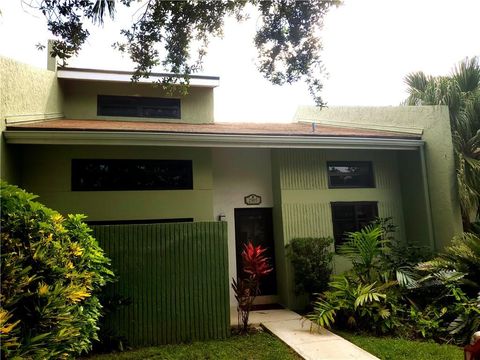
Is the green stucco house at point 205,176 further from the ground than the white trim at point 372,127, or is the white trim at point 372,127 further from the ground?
the white trim at point 372,127

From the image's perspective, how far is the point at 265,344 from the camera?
5867 millimetres

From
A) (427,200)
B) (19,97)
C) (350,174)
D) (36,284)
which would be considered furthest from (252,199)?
(36,284)

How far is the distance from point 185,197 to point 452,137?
24.3 feet

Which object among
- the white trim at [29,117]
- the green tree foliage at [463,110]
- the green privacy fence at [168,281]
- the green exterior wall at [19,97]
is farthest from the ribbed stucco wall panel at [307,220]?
the white trim at [29,117]

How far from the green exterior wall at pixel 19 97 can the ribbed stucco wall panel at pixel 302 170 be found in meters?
5.89

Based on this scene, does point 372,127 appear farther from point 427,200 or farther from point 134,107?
point 134,107

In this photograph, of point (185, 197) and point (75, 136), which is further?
point (185, 197)

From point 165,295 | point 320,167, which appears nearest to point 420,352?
point 165,295

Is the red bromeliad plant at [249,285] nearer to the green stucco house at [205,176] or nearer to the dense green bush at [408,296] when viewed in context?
the green stucco house at [205,176]

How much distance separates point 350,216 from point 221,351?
5.16 meters

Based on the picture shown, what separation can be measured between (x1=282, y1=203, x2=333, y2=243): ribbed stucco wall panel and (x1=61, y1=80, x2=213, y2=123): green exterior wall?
4.48m

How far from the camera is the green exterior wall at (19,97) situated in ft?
21.5

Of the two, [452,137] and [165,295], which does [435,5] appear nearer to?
[452,137]

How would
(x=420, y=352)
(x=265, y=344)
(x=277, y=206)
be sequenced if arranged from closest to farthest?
1. (x=420, y=352)
2. (x=265, y=344)
3. (x=277, y=206)
